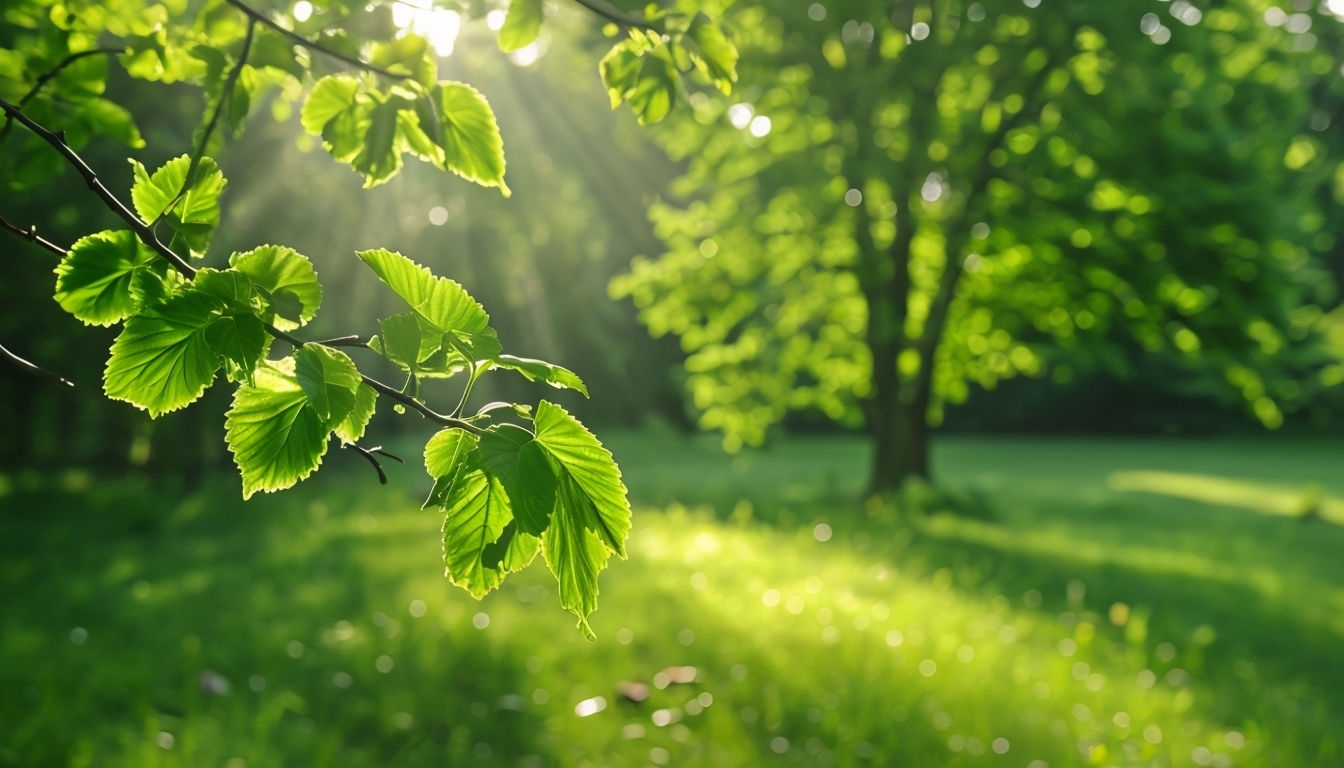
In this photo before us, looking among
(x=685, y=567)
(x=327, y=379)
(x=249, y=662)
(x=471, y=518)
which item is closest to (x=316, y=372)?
(x=327, y=379)

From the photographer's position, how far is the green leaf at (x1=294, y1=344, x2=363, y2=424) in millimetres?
861

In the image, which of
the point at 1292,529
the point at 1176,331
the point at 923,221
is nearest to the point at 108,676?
the point at 923,221

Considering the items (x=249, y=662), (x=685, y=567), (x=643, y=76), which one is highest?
(x=643, y=76)

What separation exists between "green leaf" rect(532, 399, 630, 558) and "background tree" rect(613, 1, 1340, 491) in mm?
8258

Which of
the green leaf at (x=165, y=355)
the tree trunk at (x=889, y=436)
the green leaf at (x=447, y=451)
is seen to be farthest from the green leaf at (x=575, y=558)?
the tree trunk at (x=889, y=436)

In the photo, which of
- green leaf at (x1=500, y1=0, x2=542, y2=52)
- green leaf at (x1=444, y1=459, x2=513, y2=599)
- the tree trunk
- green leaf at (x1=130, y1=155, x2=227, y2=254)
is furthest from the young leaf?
the tree trunk

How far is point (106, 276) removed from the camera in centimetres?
98

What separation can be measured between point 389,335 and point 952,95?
477 inches

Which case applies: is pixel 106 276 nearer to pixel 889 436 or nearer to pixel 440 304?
pixel 440 304

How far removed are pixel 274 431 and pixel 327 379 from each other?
0.07 metres

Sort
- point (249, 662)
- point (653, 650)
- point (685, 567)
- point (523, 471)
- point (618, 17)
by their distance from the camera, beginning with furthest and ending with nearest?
point (685, 567)
point (653, 650)
point (249, 662)
point (618, 17)
point (523, 471)

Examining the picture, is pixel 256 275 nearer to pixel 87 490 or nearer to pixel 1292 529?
pixel 87 490

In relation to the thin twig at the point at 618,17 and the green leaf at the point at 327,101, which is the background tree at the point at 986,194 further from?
the green leaf at the point at 327,101

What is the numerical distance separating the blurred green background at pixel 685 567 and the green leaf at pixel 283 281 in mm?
1808
